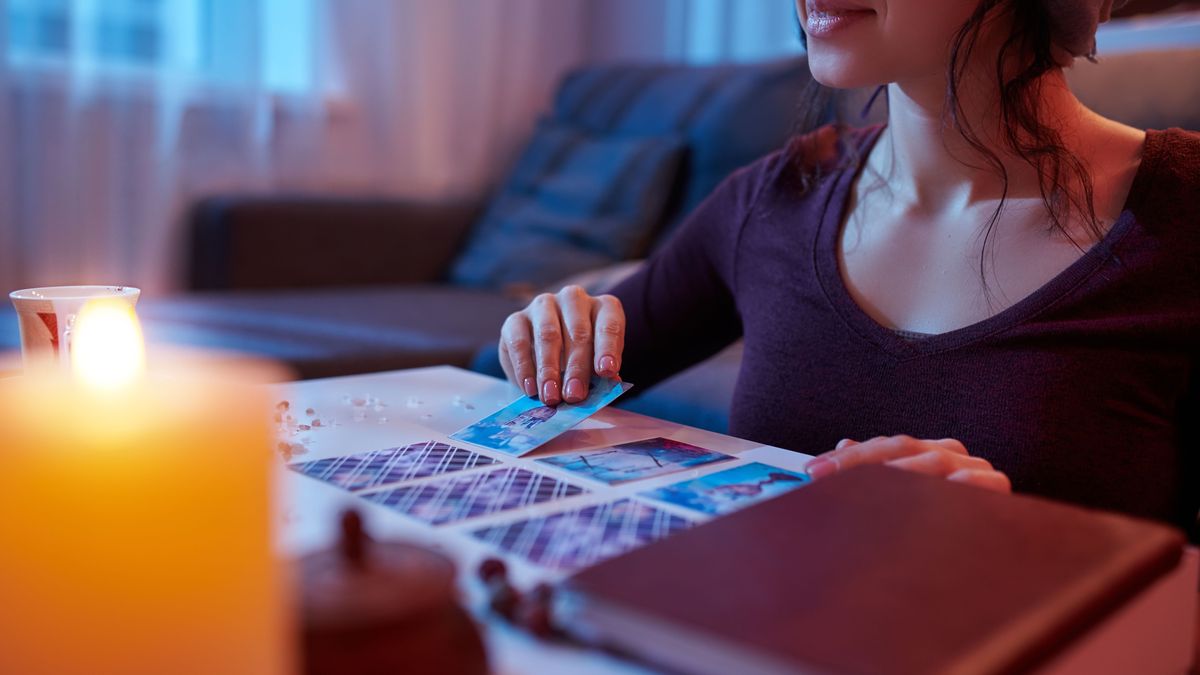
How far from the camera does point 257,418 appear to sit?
372 mm

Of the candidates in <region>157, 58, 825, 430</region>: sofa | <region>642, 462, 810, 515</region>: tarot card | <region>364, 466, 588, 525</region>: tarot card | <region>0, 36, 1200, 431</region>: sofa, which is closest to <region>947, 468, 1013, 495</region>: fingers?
<region>642, 462, 810, 515</region>: tarot card

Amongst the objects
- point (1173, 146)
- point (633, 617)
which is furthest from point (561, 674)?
point (1173, 146)

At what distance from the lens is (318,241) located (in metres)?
2.51

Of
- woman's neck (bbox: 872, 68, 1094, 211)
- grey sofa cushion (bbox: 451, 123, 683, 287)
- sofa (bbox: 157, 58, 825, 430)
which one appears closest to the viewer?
woman's neck (bbox: 872, 68, 1094, 211)

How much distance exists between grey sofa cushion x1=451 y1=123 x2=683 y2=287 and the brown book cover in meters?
1.90

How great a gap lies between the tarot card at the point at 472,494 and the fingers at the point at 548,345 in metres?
0.18

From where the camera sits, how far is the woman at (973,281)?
89 cm

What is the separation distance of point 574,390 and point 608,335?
7 centimetres

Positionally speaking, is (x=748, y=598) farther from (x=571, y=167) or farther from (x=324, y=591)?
(x=571, y=167)

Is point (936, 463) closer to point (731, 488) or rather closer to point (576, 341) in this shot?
point (731, 488)

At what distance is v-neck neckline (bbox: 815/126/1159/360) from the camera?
2.98 feet

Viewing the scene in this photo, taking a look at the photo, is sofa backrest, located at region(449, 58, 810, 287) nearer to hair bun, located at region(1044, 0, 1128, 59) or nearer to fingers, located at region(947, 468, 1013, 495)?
hair bun, located at region(1044, 0, 1128, 59)

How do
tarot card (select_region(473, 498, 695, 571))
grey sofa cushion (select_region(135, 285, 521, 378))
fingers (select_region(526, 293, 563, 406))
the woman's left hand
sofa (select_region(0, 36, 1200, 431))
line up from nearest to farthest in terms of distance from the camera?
1. tarot card (select_region(473, 498, 695, 571))
2. the woman's left hand
3. fingers (select_region(526, 293, 563, 406))
4. grey sofa cushion (select_region(135, 285, 521, 378))
5. sofa (select_region(0, 36, 1200, 431))

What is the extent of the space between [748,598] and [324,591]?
0.17 metres
